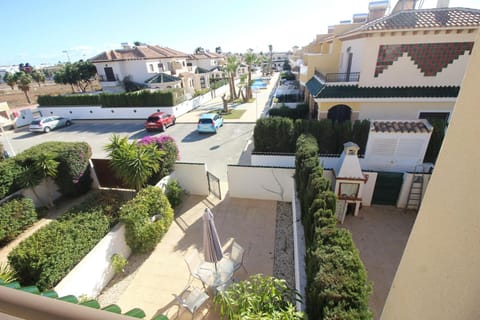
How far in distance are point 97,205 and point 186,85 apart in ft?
96.0

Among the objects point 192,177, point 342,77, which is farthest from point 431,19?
point 192,177

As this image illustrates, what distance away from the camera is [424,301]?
1.79 meters

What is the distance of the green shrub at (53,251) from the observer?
18.1 ft

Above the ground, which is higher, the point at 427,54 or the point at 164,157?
the point at 427,54

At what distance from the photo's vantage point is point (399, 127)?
1094 cm

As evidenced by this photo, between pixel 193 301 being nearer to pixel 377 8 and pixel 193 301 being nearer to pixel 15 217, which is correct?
pixel 15 217

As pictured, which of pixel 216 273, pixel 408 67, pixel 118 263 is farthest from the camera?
pixel 408 67

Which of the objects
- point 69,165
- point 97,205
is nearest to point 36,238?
point 97,205

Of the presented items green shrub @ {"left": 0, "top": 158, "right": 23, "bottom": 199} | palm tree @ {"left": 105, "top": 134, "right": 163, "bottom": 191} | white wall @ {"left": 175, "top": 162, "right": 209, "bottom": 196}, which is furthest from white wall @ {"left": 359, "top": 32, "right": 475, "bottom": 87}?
green shrub @ {"left": 0, "top": 158, "right": 23, "bottom": 199}

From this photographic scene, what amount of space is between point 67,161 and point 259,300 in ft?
32.5

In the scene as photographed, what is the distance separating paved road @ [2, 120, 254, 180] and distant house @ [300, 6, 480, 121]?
6.65 meters

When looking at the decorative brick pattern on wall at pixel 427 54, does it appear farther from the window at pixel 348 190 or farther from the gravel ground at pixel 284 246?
the gravel ground at pixel 284 246

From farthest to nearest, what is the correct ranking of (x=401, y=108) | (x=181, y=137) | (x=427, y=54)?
1. (x=181, y=137)
2. (x=401, y=108)
3. (x=427, y=54)

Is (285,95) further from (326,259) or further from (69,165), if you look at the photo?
(326,259)
